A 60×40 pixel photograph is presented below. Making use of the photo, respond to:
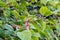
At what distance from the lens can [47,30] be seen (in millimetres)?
896

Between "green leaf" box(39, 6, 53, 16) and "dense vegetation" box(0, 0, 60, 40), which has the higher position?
"green leaf" box(39, 6, 53, 16)

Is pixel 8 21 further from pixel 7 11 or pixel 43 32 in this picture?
pixel 43 32

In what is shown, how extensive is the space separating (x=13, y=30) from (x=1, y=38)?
0.06 meters

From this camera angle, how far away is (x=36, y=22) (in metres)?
0.80

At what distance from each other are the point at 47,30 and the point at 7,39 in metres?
0.18

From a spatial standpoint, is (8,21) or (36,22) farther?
(8,21)

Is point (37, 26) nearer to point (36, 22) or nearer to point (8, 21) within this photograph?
point (36, 22)

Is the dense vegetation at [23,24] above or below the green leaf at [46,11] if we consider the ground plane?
below

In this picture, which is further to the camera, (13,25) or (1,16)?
(1,16)

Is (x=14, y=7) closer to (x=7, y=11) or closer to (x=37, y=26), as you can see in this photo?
(x=7, y=11)

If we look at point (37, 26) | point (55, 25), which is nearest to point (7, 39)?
point (37, 26)

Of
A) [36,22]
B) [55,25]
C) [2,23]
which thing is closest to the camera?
[36,22]

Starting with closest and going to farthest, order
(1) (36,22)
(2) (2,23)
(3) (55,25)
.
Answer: (1) (36,22) → (2) (2,23) → (3) (55,25)

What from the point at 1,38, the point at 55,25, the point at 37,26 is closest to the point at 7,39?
the point at 1,38
